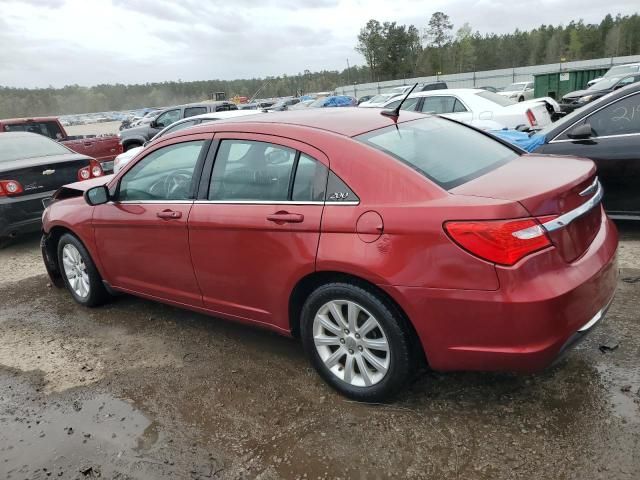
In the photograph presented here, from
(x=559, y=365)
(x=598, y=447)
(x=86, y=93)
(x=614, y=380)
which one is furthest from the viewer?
(x=86, y=93)

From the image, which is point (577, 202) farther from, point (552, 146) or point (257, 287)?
point (552, 146)

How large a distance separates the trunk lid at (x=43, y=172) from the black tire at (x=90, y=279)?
8.29 feet

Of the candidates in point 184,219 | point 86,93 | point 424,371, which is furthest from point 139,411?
point 86,93

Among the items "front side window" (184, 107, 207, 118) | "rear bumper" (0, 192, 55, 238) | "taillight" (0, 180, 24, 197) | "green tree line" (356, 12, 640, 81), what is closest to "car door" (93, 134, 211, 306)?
"rear bumper" (0, 192, 55, 238)

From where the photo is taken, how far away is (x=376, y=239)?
263 cm

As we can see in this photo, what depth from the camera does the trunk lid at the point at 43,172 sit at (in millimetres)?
6777

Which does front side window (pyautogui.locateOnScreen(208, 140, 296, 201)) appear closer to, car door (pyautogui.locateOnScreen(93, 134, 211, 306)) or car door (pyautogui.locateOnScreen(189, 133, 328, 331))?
car door (pyautogui.locateOnScreen(189, 133, 328, 331))

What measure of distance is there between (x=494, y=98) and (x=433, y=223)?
348 inches

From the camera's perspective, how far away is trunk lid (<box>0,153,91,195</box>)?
6777 millimetres

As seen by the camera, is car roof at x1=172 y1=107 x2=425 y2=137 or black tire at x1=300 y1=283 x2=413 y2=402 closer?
black tire at x1=300 y1=283 x2=413 y2=402

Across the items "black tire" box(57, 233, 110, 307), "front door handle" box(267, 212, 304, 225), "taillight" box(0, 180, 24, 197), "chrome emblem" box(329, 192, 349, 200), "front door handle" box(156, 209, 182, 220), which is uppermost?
"chrome emblem" box(329, 192, 349, 200)

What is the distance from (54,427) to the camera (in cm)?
306

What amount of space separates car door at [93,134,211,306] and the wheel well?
2.70 feet

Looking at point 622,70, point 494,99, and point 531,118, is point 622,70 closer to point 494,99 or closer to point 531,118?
point 494,99
